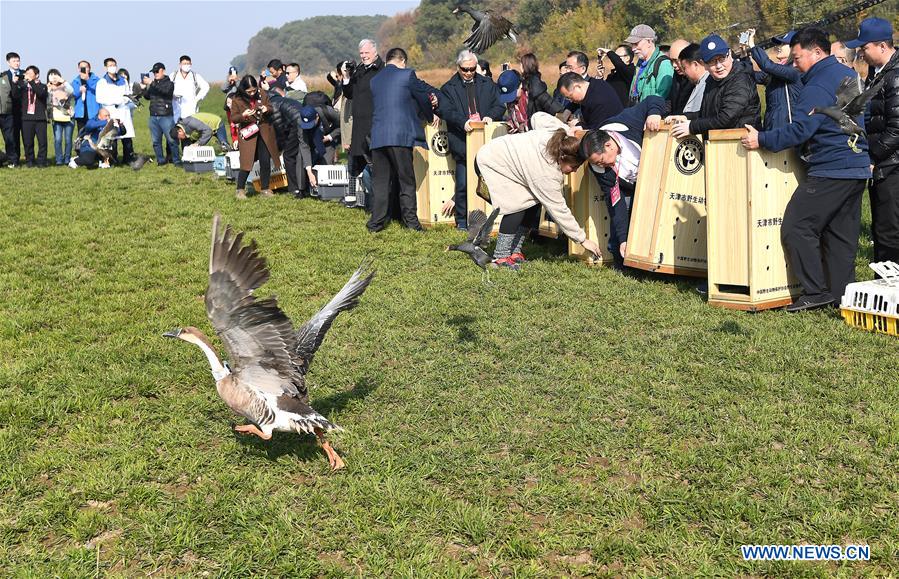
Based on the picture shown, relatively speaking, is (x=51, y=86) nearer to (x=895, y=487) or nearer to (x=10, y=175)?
(x=10, y=175)

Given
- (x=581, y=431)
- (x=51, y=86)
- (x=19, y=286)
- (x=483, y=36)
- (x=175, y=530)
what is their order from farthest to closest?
(x=51, y=86)
(x=483, y=36)
(x=19, y=286)
(x=581, y=431)
(x=175, y=530)

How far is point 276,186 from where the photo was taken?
12906 mm

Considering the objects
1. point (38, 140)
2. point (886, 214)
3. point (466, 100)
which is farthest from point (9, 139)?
point (886, 214)

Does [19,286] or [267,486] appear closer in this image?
[267,486]

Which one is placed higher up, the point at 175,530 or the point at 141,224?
the point at 141,224

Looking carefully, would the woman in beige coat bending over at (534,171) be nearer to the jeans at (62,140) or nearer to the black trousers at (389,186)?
the black trousers at (389,186)

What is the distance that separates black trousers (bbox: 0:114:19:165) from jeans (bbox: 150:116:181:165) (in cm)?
301

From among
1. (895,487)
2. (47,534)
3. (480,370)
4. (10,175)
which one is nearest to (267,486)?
(47,534)

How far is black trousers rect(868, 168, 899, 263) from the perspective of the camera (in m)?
6.45

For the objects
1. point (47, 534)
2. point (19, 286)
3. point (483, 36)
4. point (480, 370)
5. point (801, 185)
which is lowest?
point (47, 534)

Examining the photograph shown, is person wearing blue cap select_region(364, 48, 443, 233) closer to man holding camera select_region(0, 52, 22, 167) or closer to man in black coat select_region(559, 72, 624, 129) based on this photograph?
man in black coat select_region(559, 72, 624, 129)

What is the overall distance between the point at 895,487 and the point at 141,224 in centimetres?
932

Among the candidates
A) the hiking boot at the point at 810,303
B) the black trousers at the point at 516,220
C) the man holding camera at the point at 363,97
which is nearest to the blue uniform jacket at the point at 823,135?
the hiking boot at the point at 810,303

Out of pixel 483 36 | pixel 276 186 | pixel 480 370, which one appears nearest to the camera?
pixel 480 370
